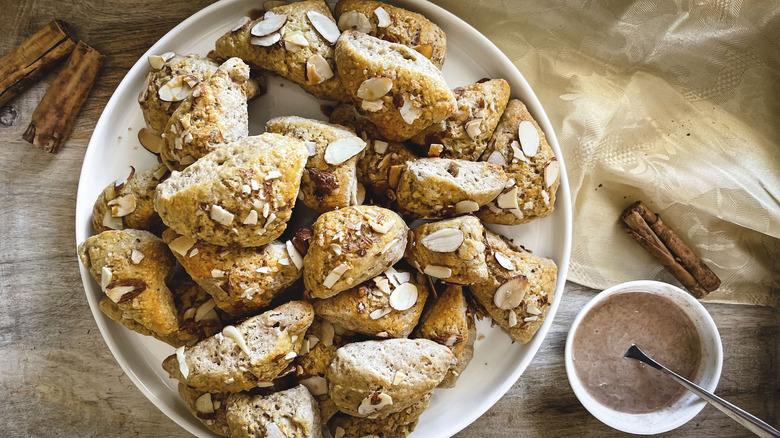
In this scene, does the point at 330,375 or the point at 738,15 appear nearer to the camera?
the point at 330,375

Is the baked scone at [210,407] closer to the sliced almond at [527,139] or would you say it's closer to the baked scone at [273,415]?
the baked scone at [273,415]

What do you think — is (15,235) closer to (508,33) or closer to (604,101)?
(508,33)

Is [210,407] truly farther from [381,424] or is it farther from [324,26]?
[324,26]

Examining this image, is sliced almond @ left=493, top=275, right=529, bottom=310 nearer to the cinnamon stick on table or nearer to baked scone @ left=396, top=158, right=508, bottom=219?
baked scone @ left=396, top=158, right=508, bottom=219

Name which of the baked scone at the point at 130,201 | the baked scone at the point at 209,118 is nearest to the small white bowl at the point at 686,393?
the baked scone at the point at 209,118

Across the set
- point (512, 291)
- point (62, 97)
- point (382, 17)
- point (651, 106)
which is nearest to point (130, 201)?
point (62, 97)

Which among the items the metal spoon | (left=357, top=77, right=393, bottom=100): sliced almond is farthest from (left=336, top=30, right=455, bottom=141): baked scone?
the metal spoon

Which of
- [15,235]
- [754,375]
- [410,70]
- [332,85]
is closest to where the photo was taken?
[410,70]

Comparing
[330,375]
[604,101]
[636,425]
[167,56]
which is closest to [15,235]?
[167,56]
